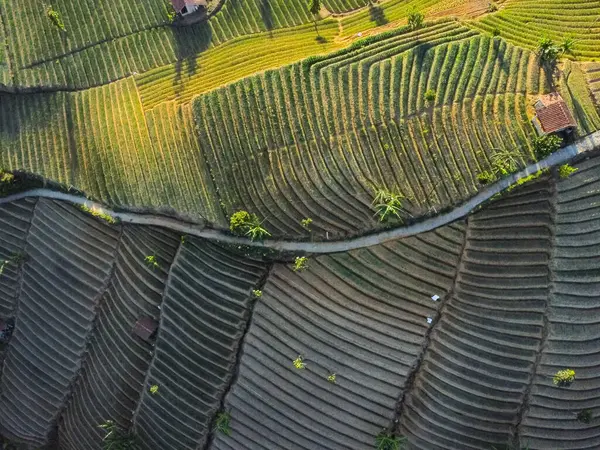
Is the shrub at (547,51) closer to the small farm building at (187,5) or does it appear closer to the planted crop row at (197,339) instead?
the planted crop row at (197,339)

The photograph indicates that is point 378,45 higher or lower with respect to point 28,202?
higher

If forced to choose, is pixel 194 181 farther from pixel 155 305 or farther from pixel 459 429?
pixel 459 429

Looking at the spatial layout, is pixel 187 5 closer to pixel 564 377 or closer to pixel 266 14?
pixel 266 14

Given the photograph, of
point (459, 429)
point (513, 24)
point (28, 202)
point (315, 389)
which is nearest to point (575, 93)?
point (513, 24)

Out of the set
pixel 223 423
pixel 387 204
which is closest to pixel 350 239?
pixel 387 204

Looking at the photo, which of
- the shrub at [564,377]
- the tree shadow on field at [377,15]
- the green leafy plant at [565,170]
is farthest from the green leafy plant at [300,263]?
the tree shadow on field at [377,15]

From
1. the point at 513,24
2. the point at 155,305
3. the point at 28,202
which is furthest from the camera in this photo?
the point at 28,202

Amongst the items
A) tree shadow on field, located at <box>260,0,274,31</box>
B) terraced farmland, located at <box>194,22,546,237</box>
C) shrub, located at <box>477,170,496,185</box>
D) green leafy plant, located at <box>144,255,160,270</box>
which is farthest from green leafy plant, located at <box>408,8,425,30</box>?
green leafy plant, located at <box>144,255,160,270</box>

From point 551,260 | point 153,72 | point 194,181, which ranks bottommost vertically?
point 551,260

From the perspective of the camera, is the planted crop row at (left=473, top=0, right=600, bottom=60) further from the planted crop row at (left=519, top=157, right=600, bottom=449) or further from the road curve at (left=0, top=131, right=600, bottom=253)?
the planted crop row at (left=519, top=157, right=600, bottom=449)
